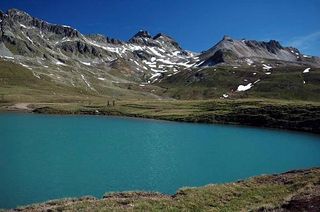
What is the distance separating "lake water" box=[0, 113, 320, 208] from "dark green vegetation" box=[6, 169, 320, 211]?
1049 centimetres

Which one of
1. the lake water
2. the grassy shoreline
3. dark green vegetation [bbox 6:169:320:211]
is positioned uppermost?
the grassy shoreline

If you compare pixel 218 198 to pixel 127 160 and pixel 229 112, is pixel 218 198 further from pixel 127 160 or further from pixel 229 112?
pixel 229 112

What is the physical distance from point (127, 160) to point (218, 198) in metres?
37.0

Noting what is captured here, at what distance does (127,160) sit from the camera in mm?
69125

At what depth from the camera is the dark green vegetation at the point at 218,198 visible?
30.4 metres

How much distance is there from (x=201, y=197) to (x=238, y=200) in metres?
3.17

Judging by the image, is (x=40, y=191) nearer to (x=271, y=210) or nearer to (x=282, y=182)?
(x=282, y=182)

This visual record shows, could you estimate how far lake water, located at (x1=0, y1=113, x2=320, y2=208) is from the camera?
4962 centimetres

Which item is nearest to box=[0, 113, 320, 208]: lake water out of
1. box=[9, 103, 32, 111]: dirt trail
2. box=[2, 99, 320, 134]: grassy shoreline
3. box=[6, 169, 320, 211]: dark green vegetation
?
box=[6, 169, 320, 211]: dark green vegetation

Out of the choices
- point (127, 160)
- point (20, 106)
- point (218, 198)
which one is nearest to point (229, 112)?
point (20, 106)

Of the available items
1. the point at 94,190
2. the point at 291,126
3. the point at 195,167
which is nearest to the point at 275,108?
the point at 291,126

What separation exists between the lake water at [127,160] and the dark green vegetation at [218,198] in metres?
10.5

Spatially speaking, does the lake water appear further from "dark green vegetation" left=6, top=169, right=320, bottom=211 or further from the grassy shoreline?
the grassy shoreline

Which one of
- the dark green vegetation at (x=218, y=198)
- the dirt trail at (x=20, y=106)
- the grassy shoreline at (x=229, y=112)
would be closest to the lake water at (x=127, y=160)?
the dark green vegetation at (x=218, y=198)
